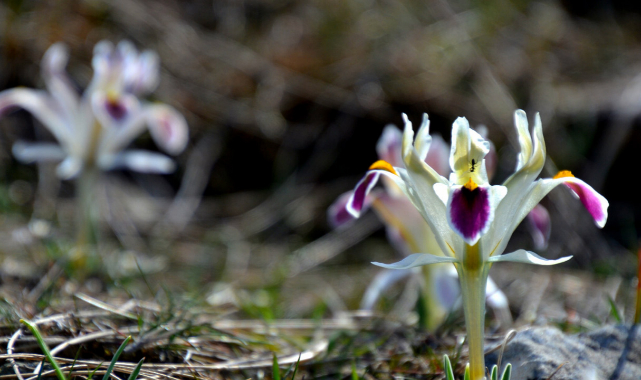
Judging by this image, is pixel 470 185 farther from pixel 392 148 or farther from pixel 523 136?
pixel 392 148

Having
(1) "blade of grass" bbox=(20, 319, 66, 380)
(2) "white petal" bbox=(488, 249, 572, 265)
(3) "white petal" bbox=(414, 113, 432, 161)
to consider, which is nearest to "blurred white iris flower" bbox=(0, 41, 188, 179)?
(1) "blade of grass" bbox=(20, 319, 66, 380)

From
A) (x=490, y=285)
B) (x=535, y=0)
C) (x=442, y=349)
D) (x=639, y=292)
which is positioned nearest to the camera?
(x=639, y=292)

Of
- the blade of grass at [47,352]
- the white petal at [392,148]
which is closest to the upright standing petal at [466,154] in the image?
the white petal at [392,148]

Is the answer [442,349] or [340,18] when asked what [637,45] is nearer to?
[340,18]

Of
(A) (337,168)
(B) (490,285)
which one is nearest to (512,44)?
(A) (337,168)

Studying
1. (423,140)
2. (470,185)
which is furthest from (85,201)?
(470,185)

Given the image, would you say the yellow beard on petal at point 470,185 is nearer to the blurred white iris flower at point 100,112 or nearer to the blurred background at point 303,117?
the blurred white iris flower at point 100,112

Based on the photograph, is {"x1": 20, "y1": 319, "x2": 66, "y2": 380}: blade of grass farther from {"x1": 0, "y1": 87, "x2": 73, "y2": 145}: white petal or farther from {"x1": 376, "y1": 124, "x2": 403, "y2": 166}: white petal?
{"x1": 0, "y1": 87, "x2": 73, "y2": 145}: white petal

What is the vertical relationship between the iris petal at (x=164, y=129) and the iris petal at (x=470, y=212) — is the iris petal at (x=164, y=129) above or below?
below
